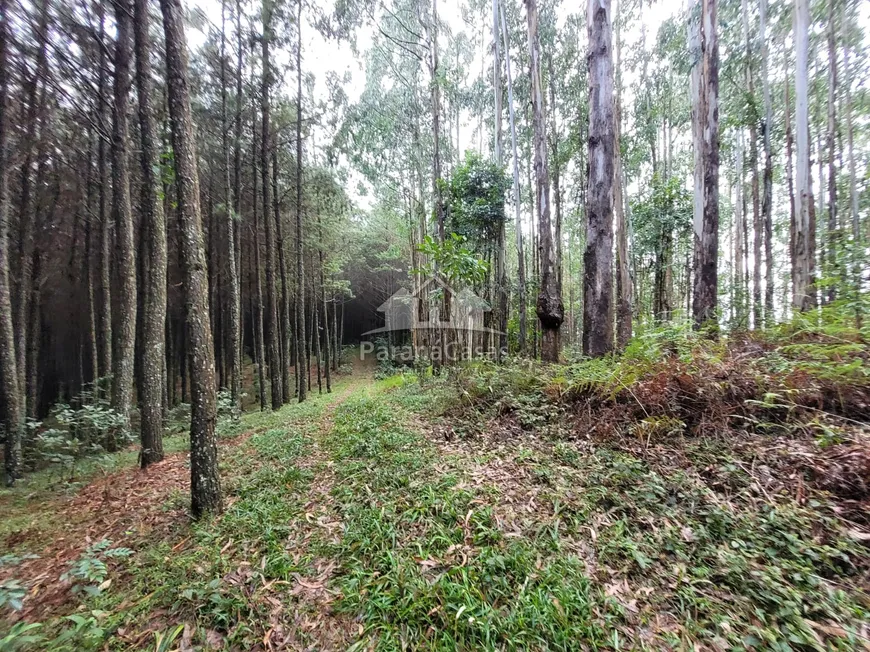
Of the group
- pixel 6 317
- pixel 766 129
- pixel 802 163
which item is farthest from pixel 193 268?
pixel 766 129

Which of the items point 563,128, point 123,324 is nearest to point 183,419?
point 123,324

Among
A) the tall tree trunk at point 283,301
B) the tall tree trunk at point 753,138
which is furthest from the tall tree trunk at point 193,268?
the tall tree trunk at point 753,138

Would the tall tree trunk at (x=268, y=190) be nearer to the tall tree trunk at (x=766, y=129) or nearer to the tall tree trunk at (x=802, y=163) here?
the tall tree trunk at (x=802, y=163)

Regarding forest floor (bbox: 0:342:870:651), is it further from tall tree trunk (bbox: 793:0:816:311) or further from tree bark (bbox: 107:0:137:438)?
tall tree trunk (bbox: 793:0:816:311)

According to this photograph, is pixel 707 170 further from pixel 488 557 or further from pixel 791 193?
pixel 791 193

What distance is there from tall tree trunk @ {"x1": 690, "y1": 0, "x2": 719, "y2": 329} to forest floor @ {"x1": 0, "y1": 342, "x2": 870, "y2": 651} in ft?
11.1

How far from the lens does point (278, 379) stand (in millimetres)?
10250

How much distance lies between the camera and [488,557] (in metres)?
2.17

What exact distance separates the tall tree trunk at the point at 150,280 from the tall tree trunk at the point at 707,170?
317 inches

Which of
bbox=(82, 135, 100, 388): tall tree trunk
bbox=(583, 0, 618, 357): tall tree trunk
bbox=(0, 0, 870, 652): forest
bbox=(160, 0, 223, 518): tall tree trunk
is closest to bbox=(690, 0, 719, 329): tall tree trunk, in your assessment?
bbox=(0, 0, 870, 652): forest

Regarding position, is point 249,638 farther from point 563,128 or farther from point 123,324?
point 563,128

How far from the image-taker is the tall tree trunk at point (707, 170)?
5293 millimetres

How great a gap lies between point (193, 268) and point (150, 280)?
2.90 meters

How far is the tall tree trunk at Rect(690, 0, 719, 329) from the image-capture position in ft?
17.4
